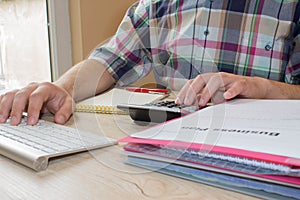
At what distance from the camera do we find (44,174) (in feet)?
1.36

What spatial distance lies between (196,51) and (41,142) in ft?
1.78

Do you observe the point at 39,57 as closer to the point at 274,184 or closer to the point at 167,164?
the point at 167,164

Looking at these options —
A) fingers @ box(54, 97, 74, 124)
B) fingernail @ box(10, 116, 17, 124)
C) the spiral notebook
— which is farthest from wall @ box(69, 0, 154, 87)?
fingernail @ box(10, 116, 17, 124)

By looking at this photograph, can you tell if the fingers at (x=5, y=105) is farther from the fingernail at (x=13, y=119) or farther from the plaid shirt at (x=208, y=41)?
the plaid shirt at (x=208, y=41)

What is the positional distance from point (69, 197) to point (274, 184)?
8.6 inches

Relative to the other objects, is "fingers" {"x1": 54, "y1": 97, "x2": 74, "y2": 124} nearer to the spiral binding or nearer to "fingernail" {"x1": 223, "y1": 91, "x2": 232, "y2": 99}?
the spiral binding

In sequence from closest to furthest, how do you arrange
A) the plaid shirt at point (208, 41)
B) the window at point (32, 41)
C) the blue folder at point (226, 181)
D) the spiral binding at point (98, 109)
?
the blue folder at point (226, 181), the spiral binding at point (98, 109), the plaid shirt at point (208, 41), the window at point (32, 41)

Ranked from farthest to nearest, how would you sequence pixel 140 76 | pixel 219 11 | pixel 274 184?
1. pixel 219 11
2. pixel 140 76
3. pixel 274 184

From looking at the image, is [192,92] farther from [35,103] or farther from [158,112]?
[35,103]

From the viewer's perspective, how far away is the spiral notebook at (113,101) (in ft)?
2.46

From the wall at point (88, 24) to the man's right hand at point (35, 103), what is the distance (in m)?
0.77

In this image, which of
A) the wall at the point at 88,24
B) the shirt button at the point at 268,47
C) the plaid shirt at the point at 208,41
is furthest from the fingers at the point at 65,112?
the wall at the point at 88,24

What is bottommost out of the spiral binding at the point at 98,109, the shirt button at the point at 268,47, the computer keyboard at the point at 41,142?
the spiral binding at the point at 98,109

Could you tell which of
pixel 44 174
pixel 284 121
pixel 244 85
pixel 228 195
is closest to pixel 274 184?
pixel 228 195
